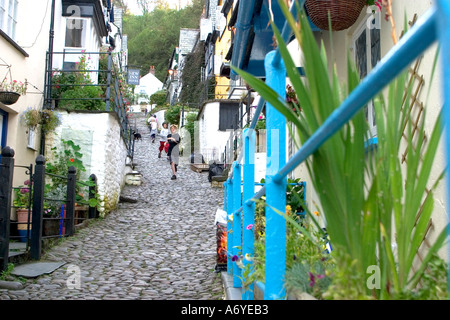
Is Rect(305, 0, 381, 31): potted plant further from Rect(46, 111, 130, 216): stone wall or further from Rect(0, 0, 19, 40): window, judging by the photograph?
Rect(46, 111, 130, 216): stone wall

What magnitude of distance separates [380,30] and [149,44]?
51.0 meters

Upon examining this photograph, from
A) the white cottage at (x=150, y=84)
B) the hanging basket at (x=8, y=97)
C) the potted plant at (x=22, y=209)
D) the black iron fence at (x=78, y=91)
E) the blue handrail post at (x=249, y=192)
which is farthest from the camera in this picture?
the white cottage at (x=150, y=84)

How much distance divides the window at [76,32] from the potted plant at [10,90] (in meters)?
4.98

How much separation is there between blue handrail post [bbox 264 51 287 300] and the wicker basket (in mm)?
2360

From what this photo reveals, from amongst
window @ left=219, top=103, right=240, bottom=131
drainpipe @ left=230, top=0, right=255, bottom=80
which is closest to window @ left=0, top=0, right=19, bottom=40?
drainpipe @ left=230, top=0, right=255, bottom=80

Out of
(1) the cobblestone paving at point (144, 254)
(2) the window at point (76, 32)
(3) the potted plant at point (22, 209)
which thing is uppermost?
(2) the window at point (76, 32)

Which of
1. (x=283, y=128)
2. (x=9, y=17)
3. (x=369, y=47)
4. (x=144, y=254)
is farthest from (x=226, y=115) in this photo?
(x=283, y=128)

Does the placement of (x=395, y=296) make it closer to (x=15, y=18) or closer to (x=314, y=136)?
(x=314, y=136)

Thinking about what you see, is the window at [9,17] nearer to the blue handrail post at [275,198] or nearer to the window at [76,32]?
the window at [76,32]

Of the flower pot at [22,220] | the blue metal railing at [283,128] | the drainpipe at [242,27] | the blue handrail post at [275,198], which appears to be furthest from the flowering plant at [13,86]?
the blue handrail post at [275,198]

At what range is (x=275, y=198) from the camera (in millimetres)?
1693

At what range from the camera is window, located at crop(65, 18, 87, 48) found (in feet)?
44.1

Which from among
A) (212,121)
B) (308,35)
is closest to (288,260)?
(308,35)

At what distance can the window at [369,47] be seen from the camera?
14.7 feet
